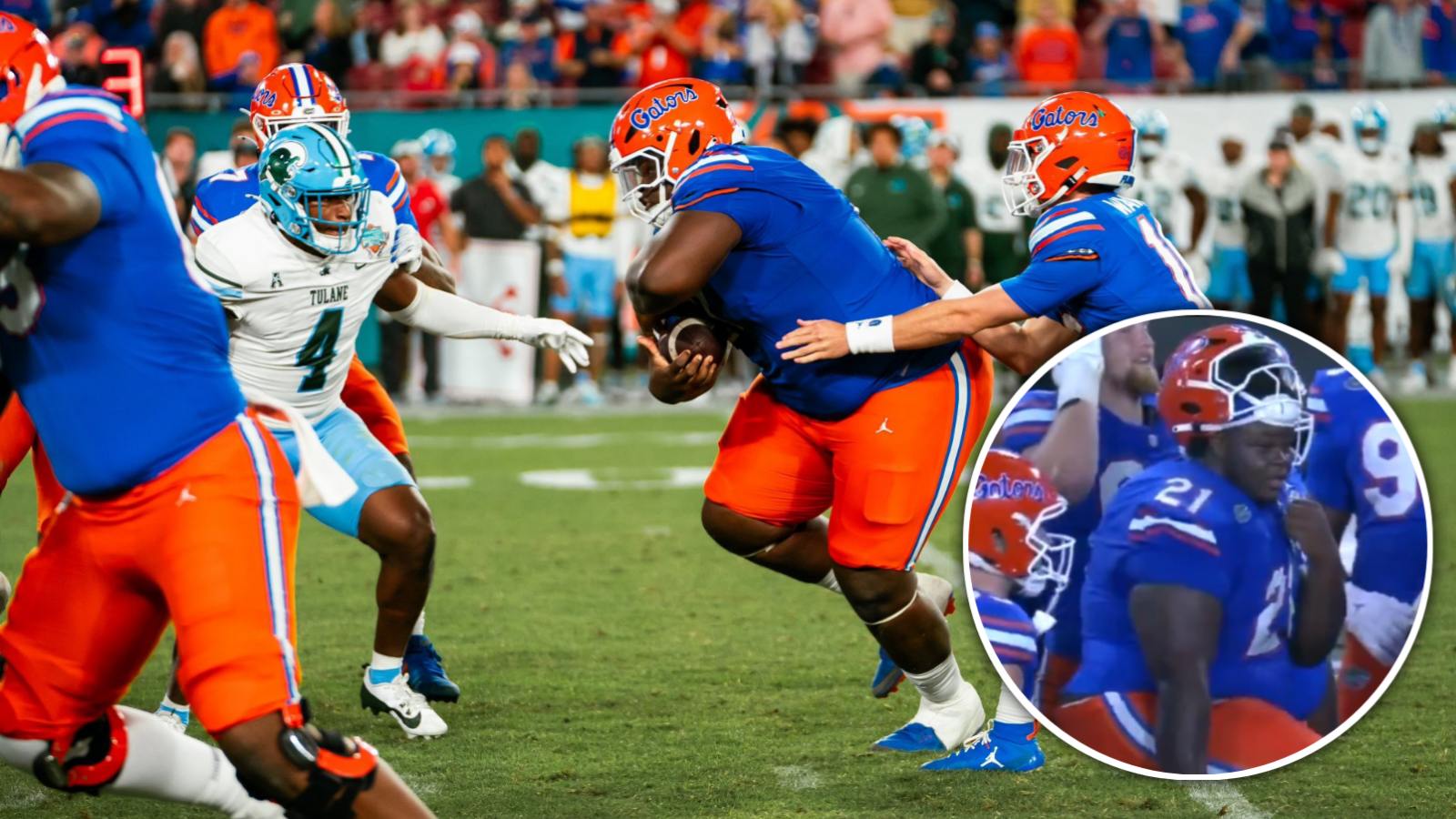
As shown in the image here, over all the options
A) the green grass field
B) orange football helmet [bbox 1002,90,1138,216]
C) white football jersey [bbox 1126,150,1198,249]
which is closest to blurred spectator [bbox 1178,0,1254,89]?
white football jersey [bbox 1126,150,1198,249]

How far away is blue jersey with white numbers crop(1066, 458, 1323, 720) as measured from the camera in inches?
172

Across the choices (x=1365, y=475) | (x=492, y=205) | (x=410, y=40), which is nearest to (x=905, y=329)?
(x=1365, y=475)

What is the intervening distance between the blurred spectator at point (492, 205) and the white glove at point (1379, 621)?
996 centimetres

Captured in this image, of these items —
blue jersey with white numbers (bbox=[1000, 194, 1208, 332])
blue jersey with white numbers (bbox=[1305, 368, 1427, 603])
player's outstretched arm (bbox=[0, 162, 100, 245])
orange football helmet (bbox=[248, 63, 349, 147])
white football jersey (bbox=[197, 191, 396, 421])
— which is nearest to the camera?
player's outstretched arm (bbox=[0, 162, 100, 245])

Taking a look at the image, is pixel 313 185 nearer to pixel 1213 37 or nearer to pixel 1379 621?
pixel 1379 621

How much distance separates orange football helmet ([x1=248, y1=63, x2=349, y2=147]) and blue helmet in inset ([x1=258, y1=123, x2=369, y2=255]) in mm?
1139

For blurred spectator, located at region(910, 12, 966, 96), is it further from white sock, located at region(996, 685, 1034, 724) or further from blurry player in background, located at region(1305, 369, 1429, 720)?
blurry player in background, located at region(1305, 369, 1429, 720)

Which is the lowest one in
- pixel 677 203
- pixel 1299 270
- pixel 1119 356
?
pixel 1299 270

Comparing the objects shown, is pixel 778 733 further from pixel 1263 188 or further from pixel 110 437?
pixel 1263 188

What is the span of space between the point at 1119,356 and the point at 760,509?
44.4 inches

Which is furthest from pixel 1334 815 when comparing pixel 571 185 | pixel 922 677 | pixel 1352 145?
pixel 1352 145

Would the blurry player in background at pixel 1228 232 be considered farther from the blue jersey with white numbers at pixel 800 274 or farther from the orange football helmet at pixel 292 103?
the blue jersey with white numbers at pixel 800 274

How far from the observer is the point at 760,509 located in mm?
5066

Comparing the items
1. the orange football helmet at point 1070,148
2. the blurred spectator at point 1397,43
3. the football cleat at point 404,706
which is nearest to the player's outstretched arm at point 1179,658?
the orange football helmet at point 1070,148
